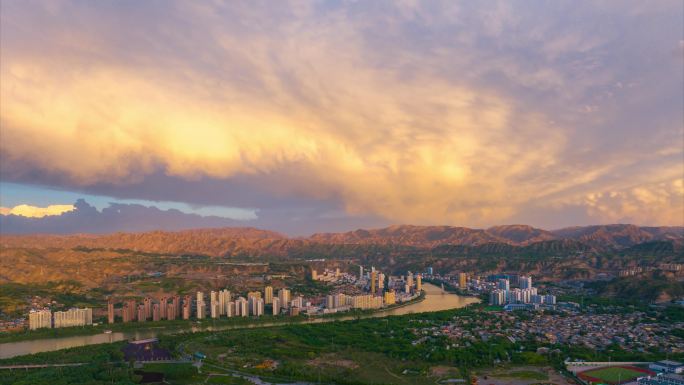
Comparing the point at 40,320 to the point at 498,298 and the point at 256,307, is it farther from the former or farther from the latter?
the point at 498,298

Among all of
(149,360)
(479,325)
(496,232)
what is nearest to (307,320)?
(479,325)

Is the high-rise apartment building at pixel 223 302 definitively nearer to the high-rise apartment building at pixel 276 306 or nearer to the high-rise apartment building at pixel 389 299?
the high-rise apartment building at pixel 276 306

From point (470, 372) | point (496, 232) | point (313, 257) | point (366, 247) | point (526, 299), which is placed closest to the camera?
point (470, 372)

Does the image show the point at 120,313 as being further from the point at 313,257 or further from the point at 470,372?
the point at 313,257

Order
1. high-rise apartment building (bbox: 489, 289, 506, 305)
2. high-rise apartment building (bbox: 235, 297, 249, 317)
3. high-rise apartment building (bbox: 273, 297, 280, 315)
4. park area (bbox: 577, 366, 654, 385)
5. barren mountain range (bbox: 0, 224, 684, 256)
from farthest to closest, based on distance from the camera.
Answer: barren mountain range (bbox: 0, 224, 684, 256), high-rise apartment building (bbox: 489, 289, 506, 305), high-rise apartment building (bbox: 273, 297, 280, 315), high-rise apartment building (bbox: 235, 297, 249, 317), park area (bbox: 577, 366, 654, 385)

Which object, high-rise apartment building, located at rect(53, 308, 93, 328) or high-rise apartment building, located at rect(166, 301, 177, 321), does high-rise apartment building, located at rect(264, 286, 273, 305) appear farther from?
high-rise apartment building, located at rect(53, 308, 93, 328)

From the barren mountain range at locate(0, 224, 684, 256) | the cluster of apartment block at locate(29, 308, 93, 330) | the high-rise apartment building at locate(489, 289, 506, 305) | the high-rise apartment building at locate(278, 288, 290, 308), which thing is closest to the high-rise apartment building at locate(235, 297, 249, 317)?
the high-rise apartment building at locate(278, 288, 290, 308)
